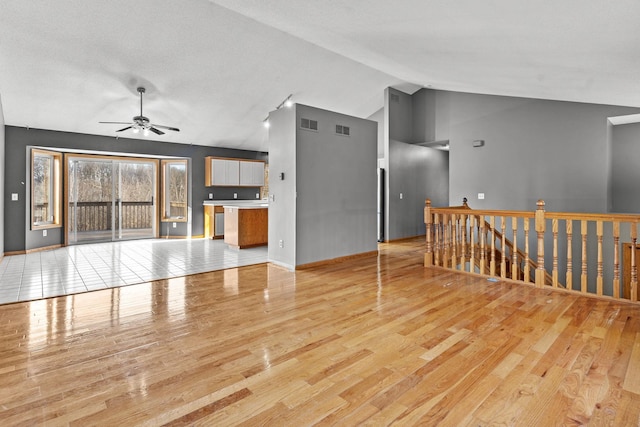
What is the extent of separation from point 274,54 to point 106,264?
443 centimetres

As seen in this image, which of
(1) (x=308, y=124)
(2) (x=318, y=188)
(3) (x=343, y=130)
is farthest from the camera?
(3) (x=343, y=130)

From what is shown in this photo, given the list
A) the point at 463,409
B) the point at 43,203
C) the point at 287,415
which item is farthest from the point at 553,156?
the point at 43,203

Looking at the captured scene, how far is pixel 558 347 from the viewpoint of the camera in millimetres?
2488

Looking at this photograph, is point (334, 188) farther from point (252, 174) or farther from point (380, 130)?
point (252, 174)

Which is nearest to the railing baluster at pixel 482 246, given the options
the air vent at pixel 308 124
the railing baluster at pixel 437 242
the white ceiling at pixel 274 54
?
the railing baluster at pixel 437 242

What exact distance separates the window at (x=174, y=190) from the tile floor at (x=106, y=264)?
131 cm

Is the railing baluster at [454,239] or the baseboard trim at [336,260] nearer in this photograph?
the railing baluster at [454,239]

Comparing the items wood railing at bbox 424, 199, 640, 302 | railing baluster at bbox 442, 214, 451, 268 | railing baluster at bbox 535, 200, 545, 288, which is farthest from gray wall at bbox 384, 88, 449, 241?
railing baluster at bbox 535, 200, 545, 288

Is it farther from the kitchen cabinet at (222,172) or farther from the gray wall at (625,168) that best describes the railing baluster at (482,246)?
the kitchen cabinet at (222,172)

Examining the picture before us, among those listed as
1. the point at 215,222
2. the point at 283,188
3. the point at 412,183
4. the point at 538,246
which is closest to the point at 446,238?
the point at 538,246

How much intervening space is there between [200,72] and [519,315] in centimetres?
570

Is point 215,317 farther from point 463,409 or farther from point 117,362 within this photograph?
point 463,409

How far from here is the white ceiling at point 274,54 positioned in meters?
2.78

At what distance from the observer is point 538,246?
4.04 meters
